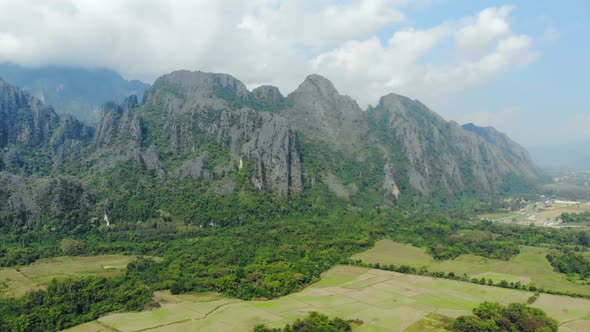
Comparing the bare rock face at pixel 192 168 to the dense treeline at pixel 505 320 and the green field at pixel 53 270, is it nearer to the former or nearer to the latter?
the green field at pixel 53 270

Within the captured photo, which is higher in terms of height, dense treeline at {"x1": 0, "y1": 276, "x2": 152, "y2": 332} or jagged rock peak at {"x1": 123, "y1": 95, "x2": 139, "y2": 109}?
jagged rock peak at {"x1": 123, "y1": 95, "x2": 139, "y2": 109}

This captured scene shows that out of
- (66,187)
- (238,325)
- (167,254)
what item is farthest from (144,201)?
(238,325)

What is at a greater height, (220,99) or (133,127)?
(220,99)

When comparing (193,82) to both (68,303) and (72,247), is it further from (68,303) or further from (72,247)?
(68,303)

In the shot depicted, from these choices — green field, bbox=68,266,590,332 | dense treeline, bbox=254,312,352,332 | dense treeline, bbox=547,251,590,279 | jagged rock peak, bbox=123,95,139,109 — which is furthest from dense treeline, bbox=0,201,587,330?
jagged rock peak, bbox=123,95,139,109

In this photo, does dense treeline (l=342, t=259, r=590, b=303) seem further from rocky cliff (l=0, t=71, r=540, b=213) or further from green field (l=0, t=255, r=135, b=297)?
rocky cliff (l=0, t=71, r=540, b=213)

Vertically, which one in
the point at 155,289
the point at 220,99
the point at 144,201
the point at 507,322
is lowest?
the point at 507,322

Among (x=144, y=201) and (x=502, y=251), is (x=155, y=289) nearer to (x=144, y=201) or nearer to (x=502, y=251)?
(x=144, y=201)
